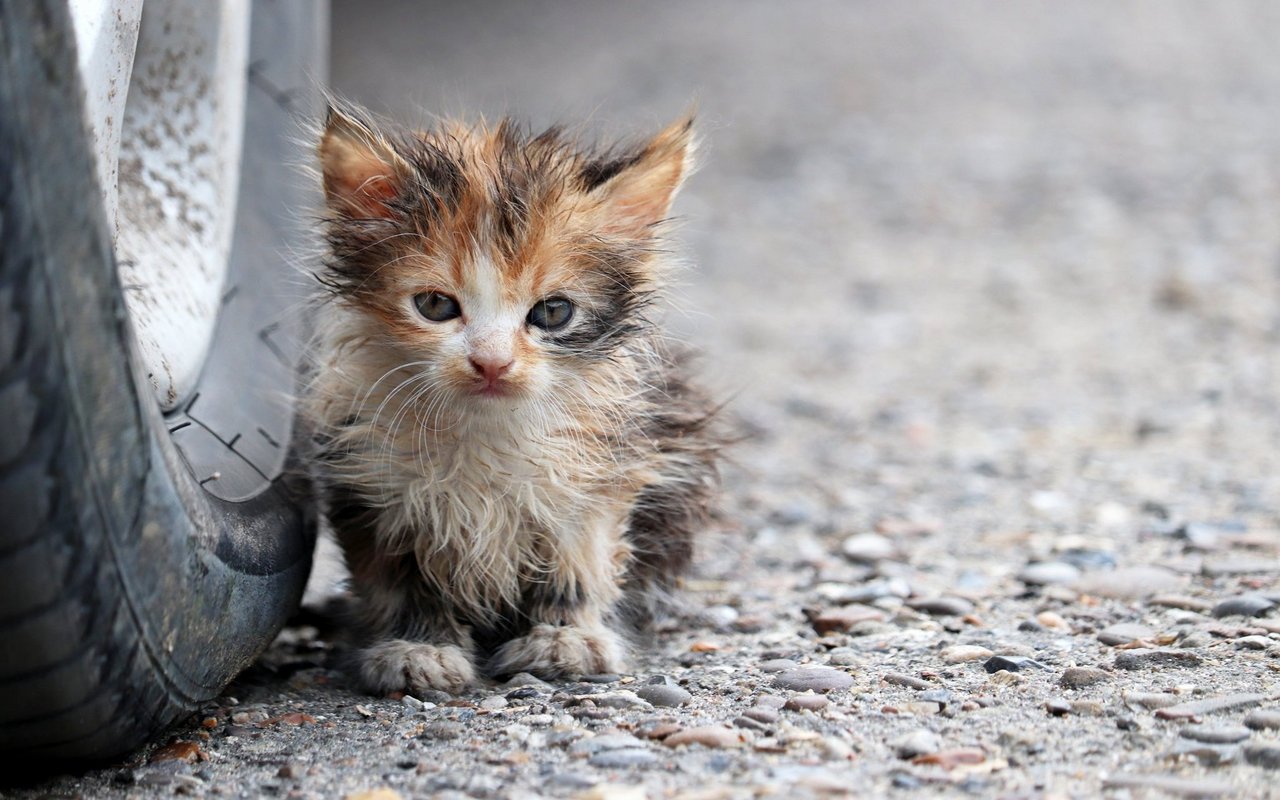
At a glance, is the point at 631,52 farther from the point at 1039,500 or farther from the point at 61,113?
the point at 61,113

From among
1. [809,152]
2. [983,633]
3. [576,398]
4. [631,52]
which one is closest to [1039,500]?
[983,633]

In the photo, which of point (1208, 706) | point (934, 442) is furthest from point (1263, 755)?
point (934, 442)

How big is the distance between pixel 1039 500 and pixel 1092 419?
1102mm

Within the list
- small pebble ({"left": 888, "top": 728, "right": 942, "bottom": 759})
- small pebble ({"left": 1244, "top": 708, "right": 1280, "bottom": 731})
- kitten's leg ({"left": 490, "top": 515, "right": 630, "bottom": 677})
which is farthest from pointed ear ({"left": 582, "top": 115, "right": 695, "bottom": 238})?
small pebble ({"left": 1244, "top": 708, "right": 1280, "bottom": 731})

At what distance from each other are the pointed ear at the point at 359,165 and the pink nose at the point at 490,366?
385mm

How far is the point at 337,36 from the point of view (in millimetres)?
12812

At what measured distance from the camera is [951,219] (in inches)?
327

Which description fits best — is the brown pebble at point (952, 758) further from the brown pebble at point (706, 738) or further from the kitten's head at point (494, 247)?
the kitten's head at point (494, 247)

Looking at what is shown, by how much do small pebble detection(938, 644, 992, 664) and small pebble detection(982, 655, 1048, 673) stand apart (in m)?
0.05

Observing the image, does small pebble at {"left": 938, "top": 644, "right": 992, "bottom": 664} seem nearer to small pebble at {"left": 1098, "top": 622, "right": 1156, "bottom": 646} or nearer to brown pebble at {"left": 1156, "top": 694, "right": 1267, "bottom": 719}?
small pebble at {"left": 1098, "top": 622, "right": 1156, "bottom": 646}

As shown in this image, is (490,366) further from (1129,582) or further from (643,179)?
(1129,582)

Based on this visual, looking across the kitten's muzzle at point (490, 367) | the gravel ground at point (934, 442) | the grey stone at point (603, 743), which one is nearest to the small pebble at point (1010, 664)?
the gravel ground at point (934, 442)

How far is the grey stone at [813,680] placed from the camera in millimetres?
2561

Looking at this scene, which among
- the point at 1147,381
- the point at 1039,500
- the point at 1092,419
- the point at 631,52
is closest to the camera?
the point at 1039,500
